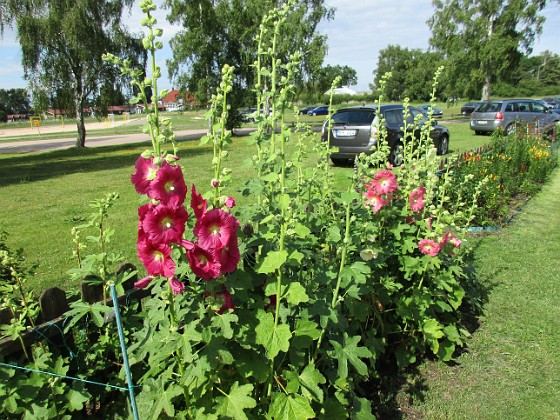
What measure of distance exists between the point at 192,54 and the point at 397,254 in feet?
72.5

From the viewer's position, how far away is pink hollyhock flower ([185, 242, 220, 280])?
1.35 metres

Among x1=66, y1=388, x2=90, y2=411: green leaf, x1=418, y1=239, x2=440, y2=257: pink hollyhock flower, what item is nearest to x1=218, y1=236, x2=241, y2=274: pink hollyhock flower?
x1=66, y1=388, x2=90, y2=411: green leaf

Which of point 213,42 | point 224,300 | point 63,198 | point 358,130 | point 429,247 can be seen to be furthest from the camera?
point 213,42

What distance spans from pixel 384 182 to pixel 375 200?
A: 0.13 metres

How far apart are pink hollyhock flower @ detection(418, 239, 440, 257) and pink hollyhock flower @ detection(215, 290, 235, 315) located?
1609 mm

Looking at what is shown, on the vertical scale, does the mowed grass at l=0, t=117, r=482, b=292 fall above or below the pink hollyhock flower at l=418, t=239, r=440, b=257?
below

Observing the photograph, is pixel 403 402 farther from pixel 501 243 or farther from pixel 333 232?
pixel 501 243

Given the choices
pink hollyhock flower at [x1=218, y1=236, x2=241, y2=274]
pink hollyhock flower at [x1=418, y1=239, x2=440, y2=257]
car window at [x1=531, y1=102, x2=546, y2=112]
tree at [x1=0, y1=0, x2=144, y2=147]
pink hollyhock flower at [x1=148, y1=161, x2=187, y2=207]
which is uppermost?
tree at [x1=0, y1=0, x2=144, y2=147]

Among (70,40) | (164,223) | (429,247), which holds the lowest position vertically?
(429,247)

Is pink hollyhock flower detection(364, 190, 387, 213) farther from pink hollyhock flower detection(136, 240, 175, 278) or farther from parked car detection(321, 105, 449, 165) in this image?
parked car detection(321, 105, 449, 165)

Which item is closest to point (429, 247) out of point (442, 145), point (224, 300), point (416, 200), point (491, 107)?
point (416, 200)

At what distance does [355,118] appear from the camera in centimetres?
1041

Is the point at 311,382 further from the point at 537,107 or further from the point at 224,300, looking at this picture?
the point at 537,107

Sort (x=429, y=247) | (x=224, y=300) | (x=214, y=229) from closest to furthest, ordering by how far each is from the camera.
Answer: (x=214, y=229)
(x=224, y=300)
(x=429, y=247)
